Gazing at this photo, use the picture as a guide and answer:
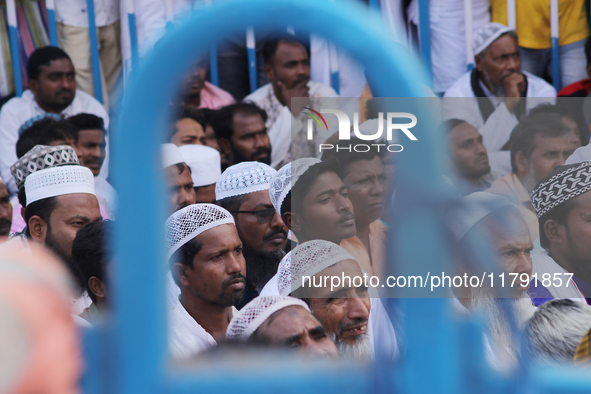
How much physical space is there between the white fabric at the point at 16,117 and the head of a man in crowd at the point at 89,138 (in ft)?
0.33

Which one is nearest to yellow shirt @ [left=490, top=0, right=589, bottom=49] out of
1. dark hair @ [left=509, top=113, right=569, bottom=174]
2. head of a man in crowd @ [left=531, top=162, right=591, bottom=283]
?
dark hair @ [left=509, top=113, right=569, bottom=174]

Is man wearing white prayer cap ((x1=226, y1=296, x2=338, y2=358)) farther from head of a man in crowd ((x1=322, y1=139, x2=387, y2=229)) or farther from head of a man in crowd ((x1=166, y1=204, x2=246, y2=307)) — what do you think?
head of a man in crowd ((x1=322, y1=139, x2=387, y2=229))

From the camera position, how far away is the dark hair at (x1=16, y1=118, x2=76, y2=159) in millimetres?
3012

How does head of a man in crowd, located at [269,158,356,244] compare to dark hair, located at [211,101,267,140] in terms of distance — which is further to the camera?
dark hair, located at [211,101,267,140]

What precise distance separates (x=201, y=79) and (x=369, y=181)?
1442 millimetres

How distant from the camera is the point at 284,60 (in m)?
3.46

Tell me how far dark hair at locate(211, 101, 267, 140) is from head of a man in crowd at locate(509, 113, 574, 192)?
4.62 feet

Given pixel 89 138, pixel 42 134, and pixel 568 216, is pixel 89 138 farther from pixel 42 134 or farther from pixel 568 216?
pixel 568 216

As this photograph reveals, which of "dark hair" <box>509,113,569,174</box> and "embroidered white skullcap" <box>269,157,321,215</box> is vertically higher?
"dark hair" <box>509,113,569,174</box>

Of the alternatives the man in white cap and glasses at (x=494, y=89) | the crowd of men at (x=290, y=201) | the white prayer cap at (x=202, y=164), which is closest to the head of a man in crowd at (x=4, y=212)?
the crowd of men at (x=290, y=201)

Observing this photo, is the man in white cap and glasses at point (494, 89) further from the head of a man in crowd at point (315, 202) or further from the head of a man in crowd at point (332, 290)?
the head of a man in crowd at point (332, 290)

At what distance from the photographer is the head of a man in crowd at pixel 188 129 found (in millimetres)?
3178

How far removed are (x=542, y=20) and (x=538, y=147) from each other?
3.27 ft

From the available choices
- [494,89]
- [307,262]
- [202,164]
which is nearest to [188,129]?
[202,164]
